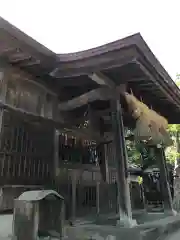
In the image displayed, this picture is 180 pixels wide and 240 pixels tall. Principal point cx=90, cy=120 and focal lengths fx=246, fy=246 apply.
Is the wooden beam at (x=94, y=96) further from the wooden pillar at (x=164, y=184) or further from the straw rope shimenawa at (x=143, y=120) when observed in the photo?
the wooden pillar at (x=164, y=184)

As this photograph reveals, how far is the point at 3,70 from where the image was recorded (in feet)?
16.9

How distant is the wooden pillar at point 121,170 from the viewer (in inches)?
202

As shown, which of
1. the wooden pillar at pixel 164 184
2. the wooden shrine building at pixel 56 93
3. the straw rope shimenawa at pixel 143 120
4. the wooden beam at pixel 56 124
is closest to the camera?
the wooden shrine building at pixel 56 93

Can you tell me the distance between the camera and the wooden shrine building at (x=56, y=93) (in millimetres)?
4918

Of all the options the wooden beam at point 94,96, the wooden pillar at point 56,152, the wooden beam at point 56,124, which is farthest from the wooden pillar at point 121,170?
the wooden pillar at point 56,152

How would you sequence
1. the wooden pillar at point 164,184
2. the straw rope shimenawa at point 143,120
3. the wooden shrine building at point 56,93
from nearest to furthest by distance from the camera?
the wooden shrine building at point 56,93, the straw rope shimenawa at point 143,120, the wooden pillar at point 164,184

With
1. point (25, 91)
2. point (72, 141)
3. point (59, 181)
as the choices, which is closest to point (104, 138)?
point (72, 141)

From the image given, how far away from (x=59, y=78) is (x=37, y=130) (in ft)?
4.55

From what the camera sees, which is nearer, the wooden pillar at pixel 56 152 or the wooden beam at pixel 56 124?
the wooden beam at pixel 56 124

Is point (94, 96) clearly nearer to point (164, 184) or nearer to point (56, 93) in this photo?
point (56, 93)

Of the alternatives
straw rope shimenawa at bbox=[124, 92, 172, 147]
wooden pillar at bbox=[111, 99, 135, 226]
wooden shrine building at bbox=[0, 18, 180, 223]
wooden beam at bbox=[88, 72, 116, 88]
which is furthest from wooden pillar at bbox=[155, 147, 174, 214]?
wooden beam at bbox=[88, 72, 116, 88]

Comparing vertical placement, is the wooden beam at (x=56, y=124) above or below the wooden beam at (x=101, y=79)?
below

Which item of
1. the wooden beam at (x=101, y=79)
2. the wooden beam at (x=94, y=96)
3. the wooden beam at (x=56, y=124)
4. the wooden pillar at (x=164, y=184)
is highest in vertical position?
the wooden beam at (x=101, y=79)

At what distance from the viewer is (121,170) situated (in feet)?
17.9
